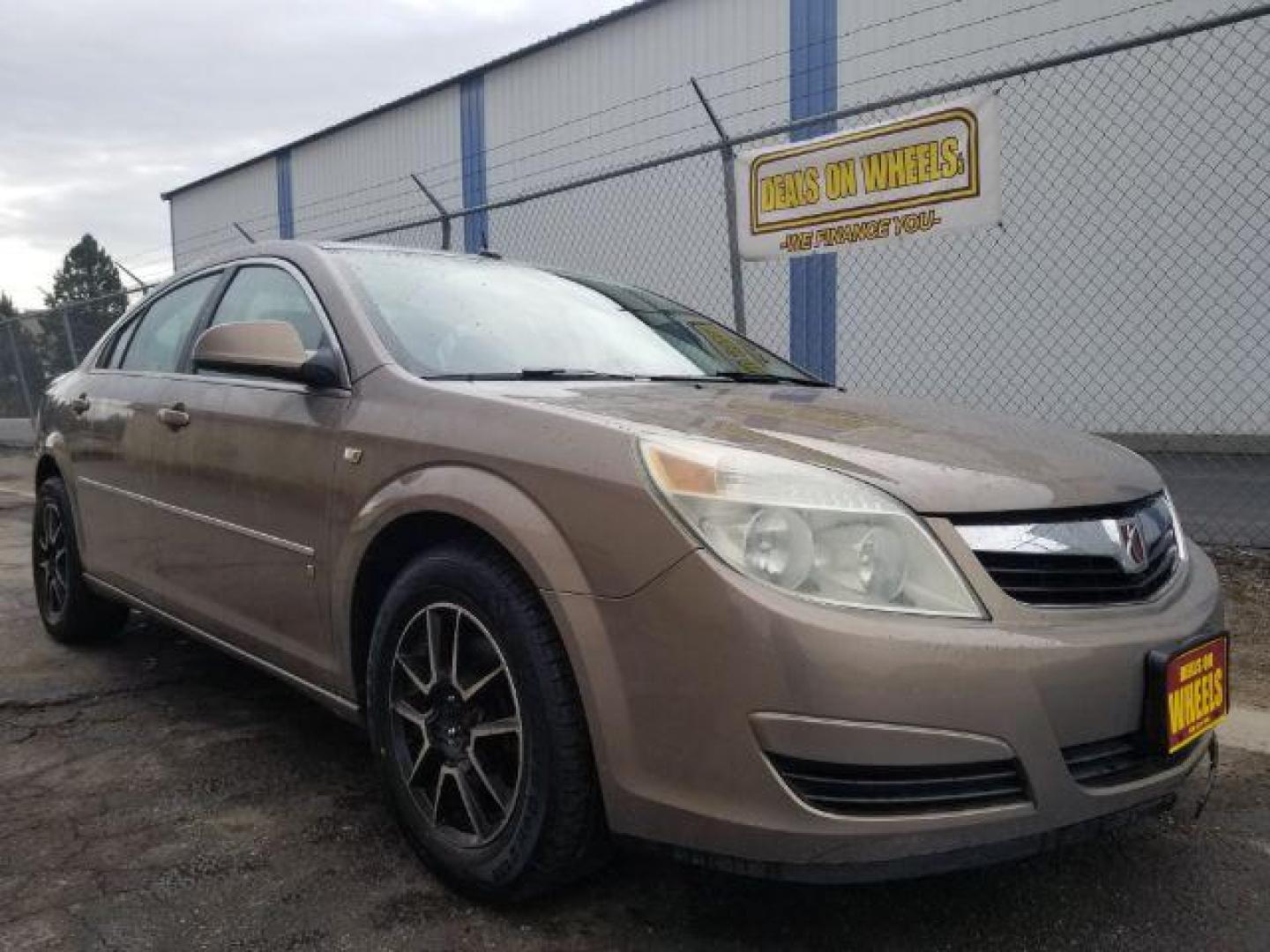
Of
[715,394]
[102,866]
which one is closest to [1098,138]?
[715,394]

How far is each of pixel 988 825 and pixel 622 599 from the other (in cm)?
71

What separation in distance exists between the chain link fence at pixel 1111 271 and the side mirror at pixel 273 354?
5461mm

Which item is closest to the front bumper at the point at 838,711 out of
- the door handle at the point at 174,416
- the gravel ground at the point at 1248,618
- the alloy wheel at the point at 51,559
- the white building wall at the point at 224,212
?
the gravel ground at the point at 1248,618

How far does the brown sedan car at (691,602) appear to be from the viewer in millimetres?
1722

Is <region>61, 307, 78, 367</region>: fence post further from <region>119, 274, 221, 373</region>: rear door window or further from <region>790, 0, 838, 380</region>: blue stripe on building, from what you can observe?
<region>119, 274, 221, 373</region>: rear door window

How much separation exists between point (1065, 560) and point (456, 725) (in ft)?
4.08

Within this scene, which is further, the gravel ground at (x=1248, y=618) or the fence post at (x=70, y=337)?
the fence post at (x=70, y=337)

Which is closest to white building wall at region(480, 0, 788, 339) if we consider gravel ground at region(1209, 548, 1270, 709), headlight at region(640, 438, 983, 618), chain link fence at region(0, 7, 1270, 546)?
chain link fence at region(0, 7, 1270, 546)

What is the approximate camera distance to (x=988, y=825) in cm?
173

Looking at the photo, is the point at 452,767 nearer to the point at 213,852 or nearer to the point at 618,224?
the point at 213,852

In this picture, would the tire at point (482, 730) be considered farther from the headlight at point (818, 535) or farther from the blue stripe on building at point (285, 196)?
the blue stripe on building at point (285, 196)

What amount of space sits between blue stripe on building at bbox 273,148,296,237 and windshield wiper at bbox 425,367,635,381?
1860 cm

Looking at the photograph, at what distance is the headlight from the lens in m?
1.77

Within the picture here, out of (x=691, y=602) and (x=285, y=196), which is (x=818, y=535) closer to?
(x=691, y=602)
